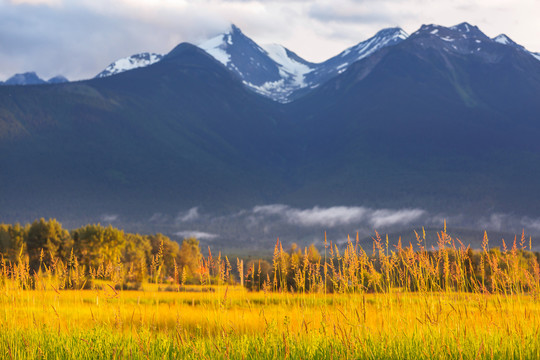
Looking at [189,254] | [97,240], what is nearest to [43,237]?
[97,240]

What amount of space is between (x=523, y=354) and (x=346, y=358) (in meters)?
2.86

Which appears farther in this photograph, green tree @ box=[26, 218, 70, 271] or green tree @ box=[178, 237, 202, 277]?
green tree @ box=[178, 237, 202, 277]

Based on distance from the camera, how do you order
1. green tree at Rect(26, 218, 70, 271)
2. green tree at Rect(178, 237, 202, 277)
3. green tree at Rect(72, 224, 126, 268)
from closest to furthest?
green tree at Rect(26, 218, 70, 271), green tree at Rect(72, 224, 126, 268), green tree at Rect(178, 237, 202, 277)

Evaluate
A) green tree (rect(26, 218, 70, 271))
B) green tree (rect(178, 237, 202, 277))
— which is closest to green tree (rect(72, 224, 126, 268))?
green tree (rect(26, 218, 70, 271))

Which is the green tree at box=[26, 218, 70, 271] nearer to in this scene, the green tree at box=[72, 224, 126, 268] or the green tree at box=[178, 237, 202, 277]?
the green tree at box=[72, 224, 126, 268]

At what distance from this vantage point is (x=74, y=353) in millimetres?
9328

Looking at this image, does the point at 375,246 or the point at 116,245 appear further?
the point at 116,245

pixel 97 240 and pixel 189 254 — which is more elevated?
pixel 97 240

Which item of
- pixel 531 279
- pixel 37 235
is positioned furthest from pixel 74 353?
pixel 37 235

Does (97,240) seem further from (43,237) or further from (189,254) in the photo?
(189,254)

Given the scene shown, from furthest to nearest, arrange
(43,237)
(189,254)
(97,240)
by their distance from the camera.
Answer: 1. (189,254)
2. (97,240)
3. (43,237)

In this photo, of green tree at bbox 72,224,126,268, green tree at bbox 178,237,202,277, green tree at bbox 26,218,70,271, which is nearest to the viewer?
green tree at bbox 26,218,70,271

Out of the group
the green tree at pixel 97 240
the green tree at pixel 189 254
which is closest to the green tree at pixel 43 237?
the green tree at pixel 97 240

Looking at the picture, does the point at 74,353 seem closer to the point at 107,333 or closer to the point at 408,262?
the point at 107,333
